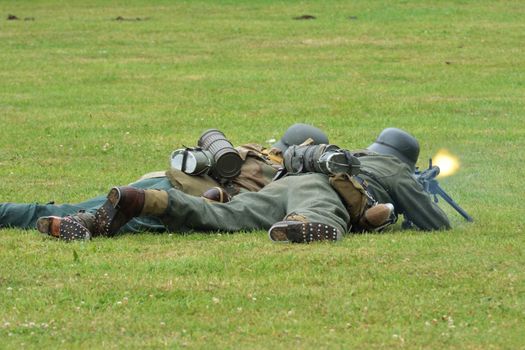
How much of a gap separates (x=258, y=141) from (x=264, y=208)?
21.8 ft

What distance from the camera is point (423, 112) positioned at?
1928 cm

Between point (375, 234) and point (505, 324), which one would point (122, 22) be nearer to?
point (375, 234)

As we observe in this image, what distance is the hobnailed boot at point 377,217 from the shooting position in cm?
971

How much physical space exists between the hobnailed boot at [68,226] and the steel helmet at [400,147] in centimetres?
246

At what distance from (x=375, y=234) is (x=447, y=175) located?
339cm

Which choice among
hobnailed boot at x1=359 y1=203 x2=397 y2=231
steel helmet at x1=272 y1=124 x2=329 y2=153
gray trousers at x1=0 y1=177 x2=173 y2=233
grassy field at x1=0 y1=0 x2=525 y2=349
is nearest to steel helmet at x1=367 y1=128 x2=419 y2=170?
steel helmet at x1=272 y1=124 x2=329 y2=153

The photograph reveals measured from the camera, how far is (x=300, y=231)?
909 cm

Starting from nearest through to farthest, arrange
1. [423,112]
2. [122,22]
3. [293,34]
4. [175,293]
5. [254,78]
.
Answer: [175,293]
[423,112]
[254,78]
[293,34]
[122,22]

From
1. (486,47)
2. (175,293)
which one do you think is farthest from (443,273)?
(486,47)

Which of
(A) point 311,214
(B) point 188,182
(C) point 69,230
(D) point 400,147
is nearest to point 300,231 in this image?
(A) point 311,214

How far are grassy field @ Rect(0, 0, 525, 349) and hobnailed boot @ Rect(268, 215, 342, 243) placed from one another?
91 mm

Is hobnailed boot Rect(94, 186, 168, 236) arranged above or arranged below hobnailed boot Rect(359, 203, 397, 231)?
above

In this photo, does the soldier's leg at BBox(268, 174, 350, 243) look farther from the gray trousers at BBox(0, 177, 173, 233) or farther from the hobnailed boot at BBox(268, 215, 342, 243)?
the gray trousers at BBox(0, 177, 173, 233)

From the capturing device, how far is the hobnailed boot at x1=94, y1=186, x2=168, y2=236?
30.3 ft
